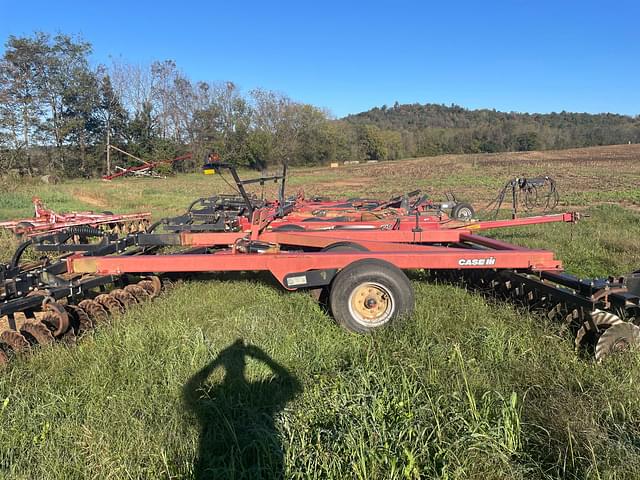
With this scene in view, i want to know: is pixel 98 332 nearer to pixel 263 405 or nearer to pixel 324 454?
pixel 263 405

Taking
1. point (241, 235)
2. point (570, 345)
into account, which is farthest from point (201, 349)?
point (570, 345)

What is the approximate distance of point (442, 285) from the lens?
556 centimetres

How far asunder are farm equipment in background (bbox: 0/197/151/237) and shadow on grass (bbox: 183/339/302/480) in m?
7.27

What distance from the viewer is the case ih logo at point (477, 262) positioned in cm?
429

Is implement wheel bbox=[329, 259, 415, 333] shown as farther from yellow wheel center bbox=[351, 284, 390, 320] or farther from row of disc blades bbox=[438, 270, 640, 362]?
row of disc blades bbox=[438, 270, 640, 362]

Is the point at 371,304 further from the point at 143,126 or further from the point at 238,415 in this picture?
the point at 143,126

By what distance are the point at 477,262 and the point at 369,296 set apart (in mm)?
1133

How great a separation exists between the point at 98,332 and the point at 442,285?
156 inches

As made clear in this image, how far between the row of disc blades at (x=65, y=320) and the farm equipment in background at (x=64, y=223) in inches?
188

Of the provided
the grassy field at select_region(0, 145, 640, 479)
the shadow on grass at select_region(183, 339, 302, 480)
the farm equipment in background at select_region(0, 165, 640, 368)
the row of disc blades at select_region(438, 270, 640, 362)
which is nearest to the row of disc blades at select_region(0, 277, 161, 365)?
the farm equipment in background at select_region(0, 165, 640, 368)

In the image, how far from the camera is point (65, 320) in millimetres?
4102

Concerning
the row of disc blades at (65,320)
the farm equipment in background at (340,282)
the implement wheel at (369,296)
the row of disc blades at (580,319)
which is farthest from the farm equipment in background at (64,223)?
the row of disc blades at (580,319)

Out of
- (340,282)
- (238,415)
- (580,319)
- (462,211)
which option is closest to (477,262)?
(580,319)

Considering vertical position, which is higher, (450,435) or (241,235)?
(241,235)
